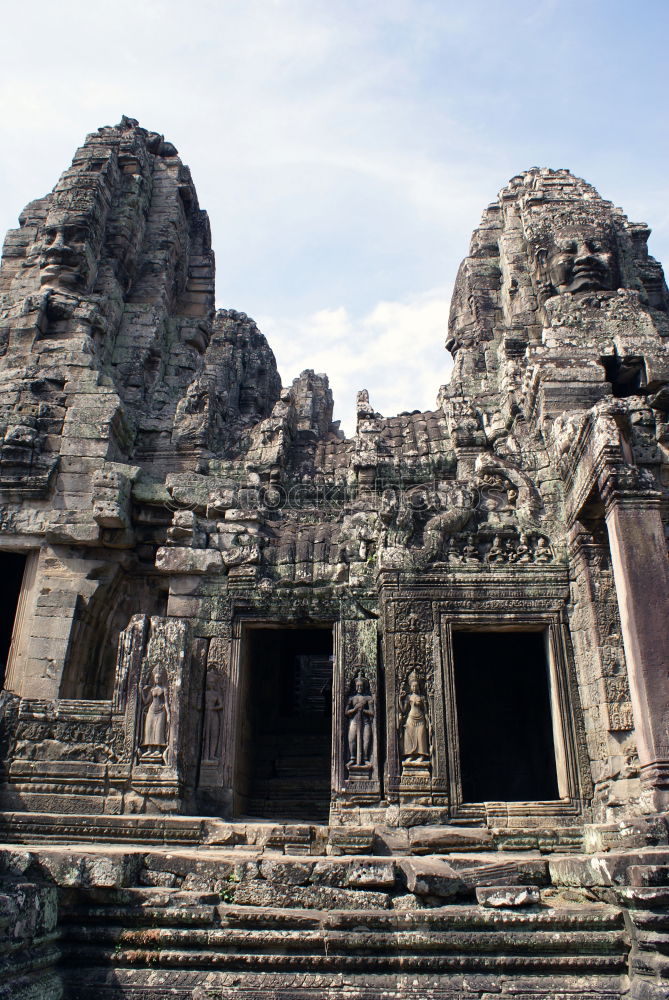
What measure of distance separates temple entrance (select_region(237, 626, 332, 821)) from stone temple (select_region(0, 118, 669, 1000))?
0.23 feet

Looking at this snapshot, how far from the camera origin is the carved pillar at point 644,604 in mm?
7602

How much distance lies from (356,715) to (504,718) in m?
4.93

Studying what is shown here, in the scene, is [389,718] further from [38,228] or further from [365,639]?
[38,228]

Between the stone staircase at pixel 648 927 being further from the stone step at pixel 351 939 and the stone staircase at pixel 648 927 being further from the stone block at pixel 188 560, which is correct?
the stone block at pixel 188 560

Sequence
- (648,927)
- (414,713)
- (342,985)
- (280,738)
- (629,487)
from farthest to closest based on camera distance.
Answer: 1. (280,738)
2. (414,713)
3. (629,487)
4. (342,985)
5. (648,927)

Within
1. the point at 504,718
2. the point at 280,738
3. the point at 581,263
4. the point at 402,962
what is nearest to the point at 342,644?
the point at 280,738

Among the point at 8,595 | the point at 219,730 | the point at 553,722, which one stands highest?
the point at 8,595

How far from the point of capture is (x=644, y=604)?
816cm

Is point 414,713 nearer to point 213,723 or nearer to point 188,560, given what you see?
point 213,723

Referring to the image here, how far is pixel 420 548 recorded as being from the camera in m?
10.4

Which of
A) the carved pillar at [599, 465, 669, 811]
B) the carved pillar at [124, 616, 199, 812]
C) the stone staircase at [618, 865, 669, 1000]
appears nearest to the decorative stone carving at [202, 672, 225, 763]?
the carved pillar at [124, 616, 199, 812]

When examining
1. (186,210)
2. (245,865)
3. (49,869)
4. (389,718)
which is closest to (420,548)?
(389,718)

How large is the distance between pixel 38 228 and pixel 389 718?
12.8 meters

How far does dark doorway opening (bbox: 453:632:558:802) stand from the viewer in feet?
41.5
